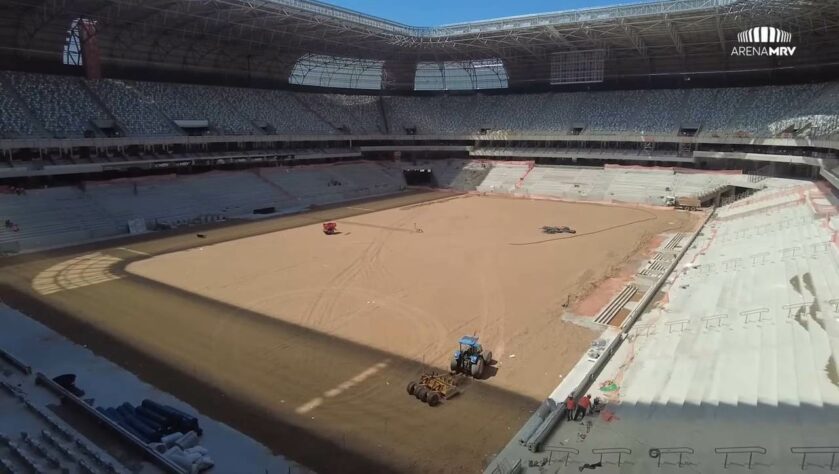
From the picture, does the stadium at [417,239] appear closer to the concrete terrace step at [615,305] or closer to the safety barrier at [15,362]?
the safety barrier at [15,362]

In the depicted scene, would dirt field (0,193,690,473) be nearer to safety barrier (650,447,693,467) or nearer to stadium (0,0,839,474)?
stadium (0,0,839,474)

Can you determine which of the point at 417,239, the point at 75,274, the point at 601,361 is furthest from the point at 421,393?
the point at 417,239

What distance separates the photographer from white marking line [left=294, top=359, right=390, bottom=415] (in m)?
13.1

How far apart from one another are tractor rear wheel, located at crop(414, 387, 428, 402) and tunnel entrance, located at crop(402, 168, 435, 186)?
49396 mm

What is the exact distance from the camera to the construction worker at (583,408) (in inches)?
478

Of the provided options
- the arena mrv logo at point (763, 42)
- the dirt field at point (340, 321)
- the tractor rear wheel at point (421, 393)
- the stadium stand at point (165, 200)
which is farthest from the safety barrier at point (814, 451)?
the arena mrv logo at point (763, 42)

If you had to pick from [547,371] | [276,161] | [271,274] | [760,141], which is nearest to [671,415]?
[547,371]

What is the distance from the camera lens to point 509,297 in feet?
70.4

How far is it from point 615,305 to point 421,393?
392 inches

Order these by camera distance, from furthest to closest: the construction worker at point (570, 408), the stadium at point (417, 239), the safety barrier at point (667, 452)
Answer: the construction worker at point (570, 408)
the stadium at point (417, 239)
the safety barrier at point (667, 452)

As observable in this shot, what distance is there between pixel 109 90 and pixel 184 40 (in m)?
8.28

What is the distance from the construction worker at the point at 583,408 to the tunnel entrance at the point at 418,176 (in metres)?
50.7

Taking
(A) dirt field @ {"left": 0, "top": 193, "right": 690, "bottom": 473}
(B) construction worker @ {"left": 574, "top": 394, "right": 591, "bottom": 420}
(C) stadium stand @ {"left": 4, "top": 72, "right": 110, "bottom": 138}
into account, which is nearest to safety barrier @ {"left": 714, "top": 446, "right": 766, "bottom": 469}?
(B) construction worker @ {"left": 574, "top": 394, "right": 591, "bottom": 420}

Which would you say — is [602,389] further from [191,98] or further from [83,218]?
[191,98]
